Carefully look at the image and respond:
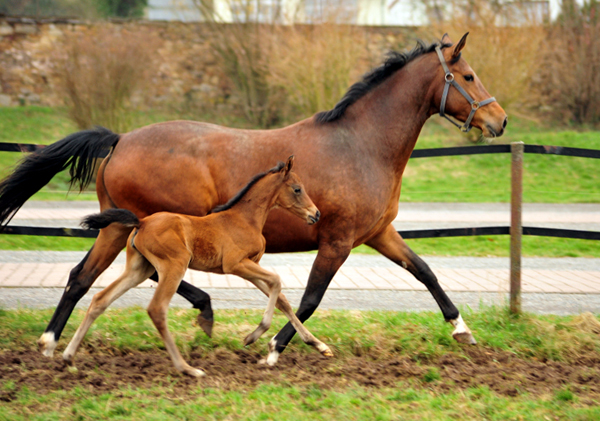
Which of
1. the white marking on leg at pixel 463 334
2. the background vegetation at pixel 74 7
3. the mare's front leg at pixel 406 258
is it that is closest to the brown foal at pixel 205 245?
the mare's front leg at pixel 406 258

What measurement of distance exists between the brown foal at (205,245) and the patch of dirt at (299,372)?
0.49 feet

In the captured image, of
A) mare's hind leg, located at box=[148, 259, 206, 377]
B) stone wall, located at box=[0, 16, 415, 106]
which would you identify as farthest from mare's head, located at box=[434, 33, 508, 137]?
stone wall, located at box=[0, 16, 415, 106]

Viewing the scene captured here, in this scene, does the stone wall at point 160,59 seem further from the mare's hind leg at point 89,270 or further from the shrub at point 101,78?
the mare's hind leg at point 89,270

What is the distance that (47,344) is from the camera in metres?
4.24

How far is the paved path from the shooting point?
6109 millimetres

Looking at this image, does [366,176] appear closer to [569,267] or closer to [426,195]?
[569,267]

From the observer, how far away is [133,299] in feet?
20.1

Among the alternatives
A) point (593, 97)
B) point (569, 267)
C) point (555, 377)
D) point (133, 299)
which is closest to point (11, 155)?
point (133, 299)

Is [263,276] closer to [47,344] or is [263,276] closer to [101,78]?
[47,344]

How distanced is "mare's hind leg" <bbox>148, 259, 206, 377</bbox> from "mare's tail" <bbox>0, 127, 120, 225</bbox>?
1.11 meters

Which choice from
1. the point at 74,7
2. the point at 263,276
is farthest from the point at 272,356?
the point at 74,7

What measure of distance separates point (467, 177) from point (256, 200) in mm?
11731

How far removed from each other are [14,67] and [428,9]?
43.2 ft

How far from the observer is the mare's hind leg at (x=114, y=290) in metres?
4.09
